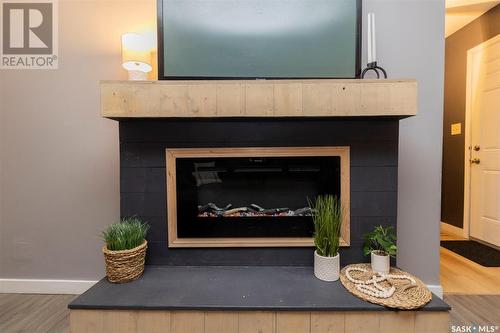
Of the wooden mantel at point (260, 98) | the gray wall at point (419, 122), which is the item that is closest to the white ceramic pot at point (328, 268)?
the gray wall at point (419, 122)

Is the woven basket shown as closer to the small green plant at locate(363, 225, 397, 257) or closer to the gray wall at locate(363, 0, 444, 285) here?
the small green plant at locate(363, 225, 397, 257)

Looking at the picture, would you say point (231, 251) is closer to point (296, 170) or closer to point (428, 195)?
point (296, 170)

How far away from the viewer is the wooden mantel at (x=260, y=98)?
134 cm

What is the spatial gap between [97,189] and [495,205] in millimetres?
3763

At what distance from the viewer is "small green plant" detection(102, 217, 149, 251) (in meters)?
1.38

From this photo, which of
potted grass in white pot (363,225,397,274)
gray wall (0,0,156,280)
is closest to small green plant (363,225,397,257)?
potted grass in white pot (363,225,397,274)

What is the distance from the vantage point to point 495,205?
8.73ft

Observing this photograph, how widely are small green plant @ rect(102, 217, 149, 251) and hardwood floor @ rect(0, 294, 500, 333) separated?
633 millimetres

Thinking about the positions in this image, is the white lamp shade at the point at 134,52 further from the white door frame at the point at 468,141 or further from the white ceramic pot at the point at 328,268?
the white door frame at the point at 468,141

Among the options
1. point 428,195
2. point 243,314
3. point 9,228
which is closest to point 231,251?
point 243,314

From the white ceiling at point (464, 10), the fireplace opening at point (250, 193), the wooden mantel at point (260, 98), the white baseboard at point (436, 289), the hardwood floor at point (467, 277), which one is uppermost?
the white ceiling at point (464, 10)

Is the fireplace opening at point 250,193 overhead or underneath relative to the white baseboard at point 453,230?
overhead

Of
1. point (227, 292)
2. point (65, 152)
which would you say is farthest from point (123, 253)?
point (65, 152)

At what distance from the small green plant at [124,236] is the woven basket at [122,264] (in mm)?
33
